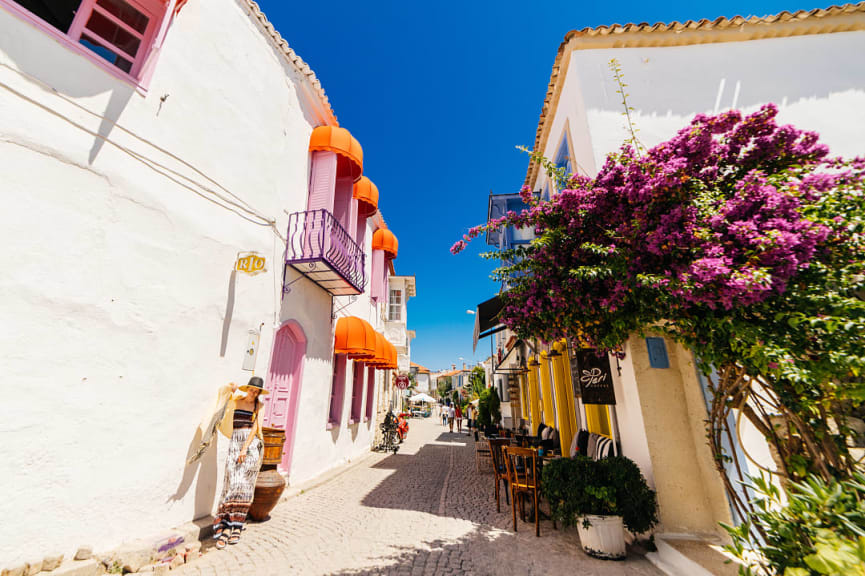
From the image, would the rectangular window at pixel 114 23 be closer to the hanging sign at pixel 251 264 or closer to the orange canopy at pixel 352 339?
the hanging sign at pixel 251 264

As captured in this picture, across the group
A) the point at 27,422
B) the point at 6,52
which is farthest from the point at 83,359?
the point at 6,52

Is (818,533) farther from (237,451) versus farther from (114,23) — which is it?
(114,23)

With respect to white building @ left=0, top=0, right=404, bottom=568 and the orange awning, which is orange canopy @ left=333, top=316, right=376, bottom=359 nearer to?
white building @ left=0, top=0, right=404, bottom=568

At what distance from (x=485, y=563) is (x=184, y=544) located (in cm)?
367

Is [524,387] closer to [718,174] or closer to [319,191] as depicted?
[319,191]

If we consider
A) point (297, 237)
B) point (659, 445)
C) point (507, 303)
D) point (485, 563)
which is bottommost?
point (485, 563)

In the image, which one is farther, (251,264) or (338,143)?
(338,143)

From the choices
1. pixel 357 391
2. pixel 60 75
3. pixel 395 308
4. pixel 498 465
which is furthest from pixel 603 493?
pixel 395 308

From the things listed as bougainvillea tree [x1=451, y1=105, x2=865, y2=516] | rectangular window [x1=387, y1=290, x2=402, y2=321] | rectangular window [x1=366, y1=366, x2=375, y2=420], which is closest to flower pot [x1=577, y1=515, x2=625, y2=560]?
bougainvillea tree [x1=451, y1=105, x2=865, y2=516]

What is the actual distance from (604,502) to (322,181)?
806 cm

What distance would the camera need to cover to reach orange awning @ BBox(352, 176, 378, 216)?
949 cm

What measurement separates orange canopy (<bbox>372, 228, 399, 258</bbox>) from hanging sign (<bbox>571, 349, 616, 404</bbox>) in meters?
9.14

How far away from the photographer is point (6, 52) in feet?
11.2

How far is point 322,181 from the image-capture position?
26.0ft
